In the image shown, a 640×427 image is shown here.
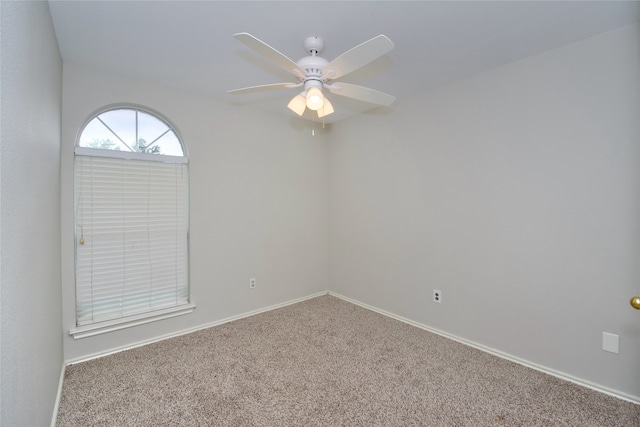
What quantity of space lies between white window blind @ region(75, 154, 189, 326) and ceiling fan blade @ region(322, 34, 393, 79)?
1.91 metres

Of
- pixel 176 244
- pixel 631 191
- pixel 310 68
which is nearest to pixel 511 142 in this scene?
pixel 631 191

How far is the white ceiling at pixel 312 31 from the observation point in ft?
5.40

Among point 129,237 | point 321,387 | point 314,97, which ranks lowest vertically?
point 321,387

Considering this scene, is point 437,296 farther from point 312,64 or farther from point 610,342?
point 312,64

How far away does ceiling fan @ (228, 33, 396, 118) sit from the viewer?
4.54 ft

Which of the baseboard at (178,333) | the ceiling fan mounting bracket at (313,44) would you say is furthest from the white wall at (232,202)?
the ceiling fan mounting bracket at (313,44)

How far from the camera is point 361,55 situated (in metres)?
1.47

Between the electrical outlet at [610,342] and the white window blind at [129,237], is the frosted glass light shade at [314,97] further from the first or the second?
the electrical outlet at [610,342]

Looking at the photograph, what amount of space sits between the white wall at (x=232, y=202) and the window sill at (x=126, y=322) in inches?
2.1

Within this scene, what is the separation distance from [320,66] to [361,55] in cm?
31

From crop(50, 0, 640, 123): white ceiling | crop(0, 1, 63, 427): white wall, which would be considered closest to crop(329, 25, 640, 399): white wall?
crop(50, 0, 640, 123): white ceiling

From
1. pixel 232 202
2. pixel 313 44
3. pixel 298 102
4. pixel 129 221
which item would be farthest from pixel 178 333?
pixel 313 44

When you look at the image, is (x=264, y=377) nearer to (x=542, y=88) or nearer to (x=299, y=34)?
(x=299, y=34)

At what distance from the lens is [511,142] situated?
Result: 230cm
